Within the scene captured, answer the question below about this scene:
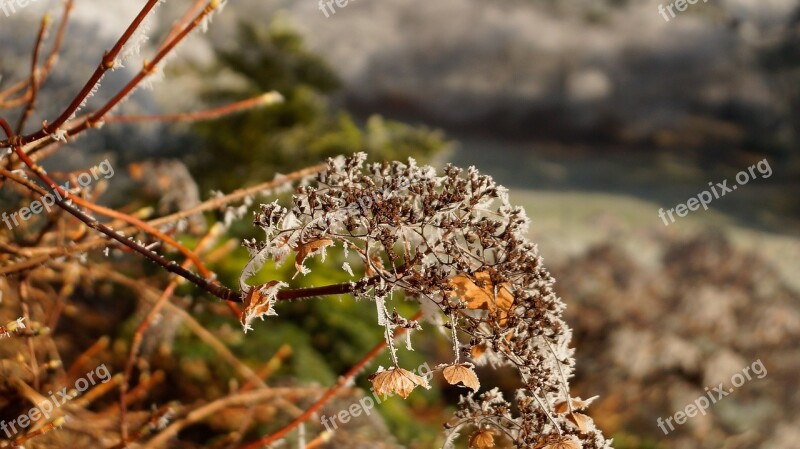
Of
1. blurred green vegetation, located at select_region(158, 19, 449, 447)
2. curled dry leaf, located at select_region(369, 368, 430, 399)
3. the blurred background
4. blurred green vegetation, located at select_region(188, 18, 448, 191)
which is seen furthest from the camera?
blurred green vegetation, located at select_region(188, 18, 448, 191)

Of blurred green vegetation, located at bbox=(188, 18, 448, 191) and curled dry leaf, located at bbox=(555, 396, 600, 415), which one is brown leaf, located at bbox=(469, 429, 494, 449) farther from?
blurred green vegetation, located at bbox=(188, 18, 448, 191)

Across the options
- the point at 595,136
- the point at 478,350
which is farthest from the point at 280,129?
the point at 478,350

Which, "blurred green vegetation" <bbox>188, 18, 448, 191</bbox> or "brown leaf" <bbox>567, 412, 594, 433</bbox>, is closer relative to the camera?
"brown leaf" <bbox>567, 412, 594, 433</bbox>

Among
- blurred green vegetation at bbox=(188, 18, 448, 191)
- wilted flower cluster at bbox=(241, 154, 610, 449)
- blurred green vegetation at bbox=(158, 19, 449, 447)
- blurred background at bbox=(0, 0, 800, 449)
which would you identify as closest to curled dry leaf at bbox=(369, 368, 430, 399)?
wilted flower cluster at bbox=(241, 154, 610, 449)

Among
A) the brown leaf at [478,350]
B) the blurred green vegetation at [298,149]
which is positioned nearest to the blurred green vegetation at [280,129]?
the blurred green vegetation at [298,149]

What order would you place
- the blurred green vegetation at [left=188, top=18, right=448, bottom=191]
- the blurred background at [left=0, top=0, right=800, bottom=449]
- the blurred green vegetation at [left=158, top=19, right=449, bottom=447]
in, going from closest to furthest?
1. the blurred green vegetation at [left=158, top=19, right=449, bottom=447]
2. the blurred background at [left=0, top=0, right=800, bottom=449]
3. the blurred green vegetation at [left=188, top=18, right=448, bottom=191]

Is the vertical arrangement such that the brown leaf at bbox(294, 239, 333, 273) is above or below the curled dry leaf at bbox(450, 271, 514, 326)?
above

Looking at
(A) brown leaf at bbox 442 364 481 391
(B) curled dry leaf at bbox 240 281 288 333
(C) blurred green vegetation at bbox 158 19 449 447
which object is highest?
(C) blurred green vegetation at bbox 158 19 449 447

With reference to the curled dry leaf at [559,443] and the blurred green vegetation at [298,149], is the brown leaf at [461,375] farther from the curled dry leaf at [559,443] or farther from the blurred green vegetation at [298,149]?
the blurred green vegetation at [298,149]
